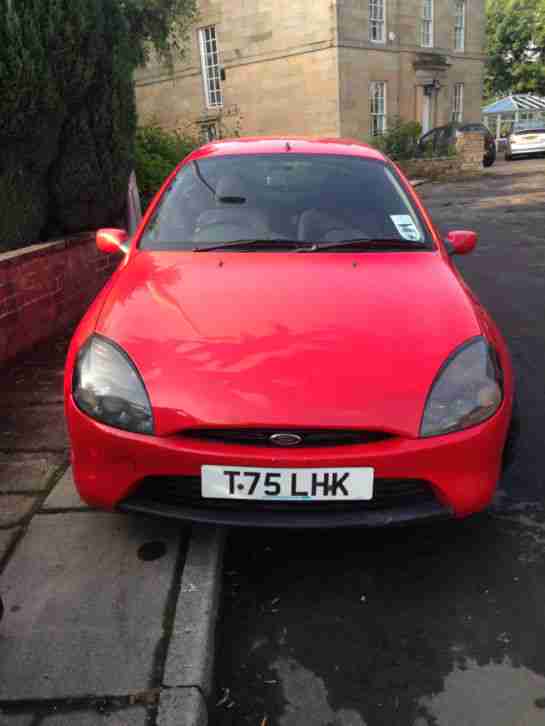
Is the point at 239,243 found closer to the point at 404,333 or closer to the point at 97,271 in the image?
the point at 404,333

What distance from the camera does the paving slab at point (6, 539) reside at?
2.52 meters

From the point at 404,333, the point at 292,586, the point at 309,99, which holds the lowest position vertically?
the point at 292,586

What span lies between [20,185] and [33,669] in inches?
149

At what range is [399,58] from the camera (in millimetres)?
27094

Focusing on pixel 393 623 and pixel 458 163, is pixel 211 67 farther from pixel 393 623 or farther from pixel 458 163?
pixel 393 623

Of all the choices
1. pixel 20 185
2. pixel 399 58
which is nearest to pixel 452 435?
pixel 20 185

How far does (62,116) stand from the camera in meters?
4.98

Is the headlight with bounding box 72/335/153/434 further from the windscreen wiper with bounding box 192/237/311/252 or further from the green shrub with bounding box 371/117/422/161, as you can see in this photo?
A: the green shrub with bounding box 371/117/422/161

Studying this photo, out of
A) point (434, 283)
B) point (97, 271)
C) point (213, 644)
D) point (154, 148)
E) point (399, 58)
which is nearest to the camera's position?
point (213, 644)

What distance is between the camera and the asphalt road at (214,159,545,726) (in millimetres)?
1973

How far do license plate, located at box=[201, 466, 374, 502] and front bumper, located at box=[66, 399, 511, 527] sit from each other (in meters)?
0.03

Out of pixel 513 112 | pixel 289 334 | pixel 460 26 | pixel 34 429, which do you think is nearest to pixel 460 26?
pixel 460 26

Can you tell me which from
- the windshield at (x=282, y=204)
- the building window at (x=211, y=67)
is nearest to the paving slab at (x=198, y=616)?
the windshield at (x=282, y=204)

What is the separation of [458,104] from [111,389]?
109ft
